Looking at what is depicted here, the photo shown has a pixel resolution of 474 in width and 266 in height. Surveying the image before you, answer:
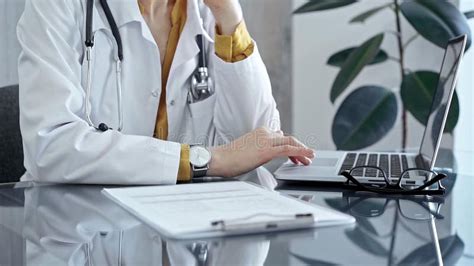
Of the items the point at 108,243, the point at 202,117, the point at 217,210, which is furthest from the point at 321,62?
the point at 108,243

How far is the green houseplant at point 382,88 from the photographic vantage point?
2100 mm

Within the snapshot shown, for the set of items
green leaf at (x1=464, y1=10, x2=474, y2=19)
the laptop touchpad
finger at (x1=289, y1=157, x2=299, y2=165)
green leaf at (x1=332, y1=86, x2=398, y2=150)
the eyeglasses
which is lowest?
green leaf at (x1=332, y1=86, x2=398, y2=150)

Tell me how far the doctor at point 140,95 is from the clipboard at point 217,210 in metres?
0.12

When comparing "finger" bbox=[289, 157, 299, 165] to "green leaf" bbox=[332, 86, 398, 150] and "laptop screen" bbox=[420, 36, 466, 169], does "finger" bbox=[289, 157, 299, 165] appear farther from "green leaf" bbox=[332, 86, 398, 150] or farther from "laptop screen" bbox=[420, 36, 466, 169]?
"green leaf" bbox=[332, 86, 398, 150]

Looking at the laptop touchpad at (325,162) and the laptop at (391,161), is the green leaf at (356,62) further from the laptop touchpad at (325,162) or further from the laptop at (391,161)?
the laptop touchpad at (325,162)

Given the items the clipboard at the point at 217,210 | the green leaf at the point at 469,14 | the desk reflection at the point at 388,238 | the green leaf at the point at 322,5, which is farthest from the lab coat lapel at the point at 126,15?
the green leaf at the point at 469,14

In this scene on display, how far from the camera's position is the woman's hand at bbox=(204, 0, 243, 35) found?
1.30 m

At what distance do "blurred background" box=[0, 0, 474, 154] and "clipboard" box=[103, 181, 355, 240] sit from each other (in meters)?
1.60

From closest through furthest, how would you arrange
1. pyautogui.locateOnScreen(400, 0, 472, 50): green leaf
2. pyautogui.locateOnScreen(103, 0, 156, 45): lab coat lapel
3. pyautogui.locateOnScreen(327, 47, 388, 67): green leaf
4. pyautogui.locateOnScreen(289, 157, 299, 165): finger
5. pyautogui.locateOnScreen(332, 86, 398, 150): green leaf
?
1. pyautogui.locateOnScreen(289, 157, 299, 165): finger
2. pyautogui.locateOnScreen(103, 0, 156, 45): lab coat lapel
3. pyautogui.locateOnScreen(400, 0, 472, 50): green leaf
4. pyautogui.locateOnScreen(332, 86, 398, 150): green leaf
5. pyautogui.locateOnScreen(327, 47, 388, 67): green leaf

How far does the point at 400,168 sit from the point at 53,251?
2.32ft

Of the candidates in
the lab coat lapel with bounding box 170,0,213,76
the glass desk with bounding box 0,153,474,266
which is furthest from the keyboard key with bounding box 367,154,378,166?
the lab coat lapel with bounding box 170,0,213,76

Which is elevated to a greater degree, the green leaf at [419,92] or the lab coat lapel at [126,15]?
the lab coat lapel at [126,15]

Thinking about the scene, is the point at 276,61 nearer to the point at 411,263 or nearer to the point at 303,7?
the point at 303,7

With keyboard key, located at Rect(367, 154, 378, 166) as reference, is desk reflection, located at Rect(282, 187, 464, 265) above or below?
above
